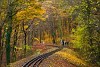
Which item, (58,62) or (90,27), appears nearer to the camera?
(90,27)

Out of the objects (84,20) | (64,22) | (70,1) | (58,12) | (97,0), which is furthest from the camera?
(64,22)

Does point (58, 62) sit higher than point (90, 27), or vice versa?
point (90, 27)

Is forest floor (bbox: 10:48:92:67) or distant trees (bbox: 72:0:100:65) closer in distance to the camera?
Answer: distant trees (bbox: 72:0:100:65)

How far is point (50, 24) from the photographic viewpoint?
8169 centimetres

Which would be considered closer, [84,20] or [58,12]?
[84,20]

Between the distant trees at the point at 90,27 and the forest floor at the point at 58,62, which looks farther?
the forest floor at the point at 58,62

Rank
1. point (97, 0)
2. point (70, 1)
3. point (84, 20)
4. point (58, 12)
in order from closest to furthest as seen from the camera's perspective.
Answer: point (97, 0), point (70, 1), point (84, 20), point (58, 12)

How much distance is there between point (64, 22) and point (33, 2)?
2286 inches

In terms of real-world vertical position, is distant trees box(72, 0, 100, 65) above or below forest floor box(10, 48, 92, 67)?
above

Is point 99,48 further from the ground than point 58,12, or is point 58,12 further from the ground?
point 58,12

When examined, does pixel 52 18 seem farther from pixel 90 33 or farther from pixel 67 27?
pixel 90 33

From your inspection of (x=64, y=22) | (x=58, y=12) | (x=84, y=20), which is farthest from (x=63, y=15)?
(x=84, y=20)

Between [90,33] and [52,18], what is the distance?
49.9 metres

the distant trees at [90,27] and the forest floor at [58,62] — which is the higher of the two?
the distant trees at [90,27]
